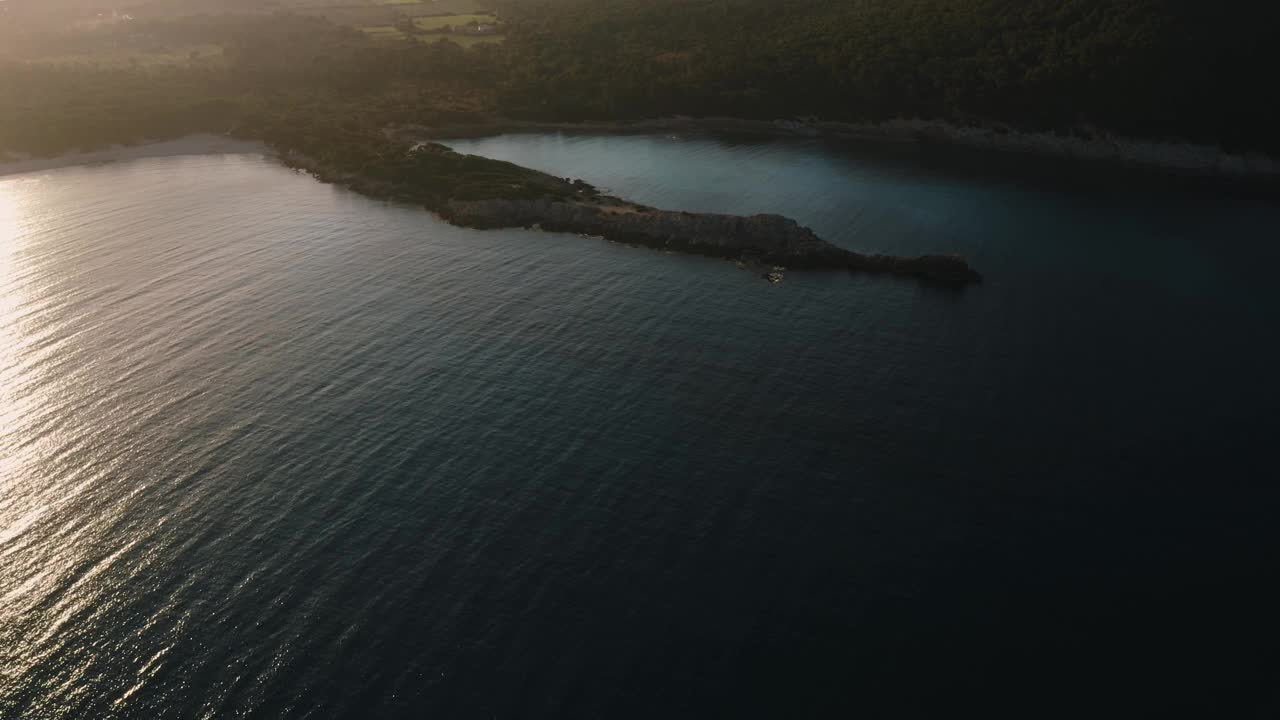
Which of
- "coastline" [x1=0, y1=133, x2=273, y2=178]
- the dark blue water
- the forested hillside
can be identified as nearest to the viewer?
the dark blue water

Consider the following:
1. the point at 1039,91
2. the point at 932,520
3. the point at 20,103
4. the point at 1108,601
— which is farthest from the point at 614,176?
the point at 20,103

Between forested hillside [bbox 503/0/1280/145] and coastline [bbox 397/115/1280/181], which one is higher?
forested hillside [bbox 503/0/1280/145]

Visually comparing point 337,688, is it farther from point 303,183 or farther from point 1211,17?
point 1211,17

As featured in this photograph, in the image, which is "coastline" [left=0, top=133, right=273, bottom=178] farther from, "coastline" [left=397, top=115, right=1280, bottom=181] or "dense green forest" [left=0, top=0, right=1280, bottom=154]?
"coastline" [left=397, top=115, right=1280, bottom=181]

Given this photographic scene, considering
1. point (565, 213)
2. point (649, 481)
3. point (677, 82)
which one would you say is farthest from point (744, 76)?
point (649, 481)

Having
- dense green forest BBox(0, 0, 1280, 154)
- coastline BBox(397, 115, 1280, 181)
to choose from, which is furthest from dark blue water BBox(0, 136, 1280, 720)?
dense green forest BBox(0, 0, 1280, 154)

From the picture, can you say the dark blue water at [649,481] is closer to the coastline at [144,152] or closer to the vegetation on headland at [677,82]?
the vegetation on headland at [677,82]

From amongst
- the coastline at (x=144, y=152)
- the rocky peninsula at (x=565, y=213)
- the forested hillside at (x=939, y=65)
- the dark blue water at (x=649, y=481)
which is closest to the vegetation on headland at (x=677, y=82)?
the forested hillside at (x=939, y=65)
